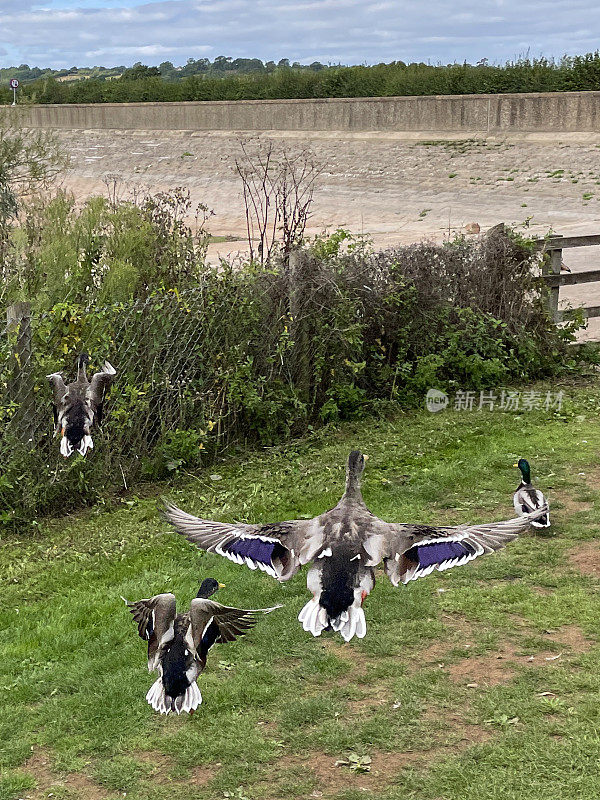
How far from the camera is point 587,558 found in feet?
24.1

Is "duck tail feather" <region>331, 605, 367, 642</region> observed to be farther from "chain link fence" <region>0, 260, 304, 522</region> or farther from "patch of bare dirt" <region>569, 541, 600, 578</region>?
"chain link fence" <region>0, 260, 304, 522</region>

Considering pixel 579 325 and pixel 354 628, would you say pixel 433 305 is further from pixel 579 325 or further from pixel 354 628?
pixel 354 628

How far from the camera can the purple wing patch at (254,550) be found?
3602mm

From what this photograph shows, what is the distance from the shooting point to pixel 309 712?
548 cm

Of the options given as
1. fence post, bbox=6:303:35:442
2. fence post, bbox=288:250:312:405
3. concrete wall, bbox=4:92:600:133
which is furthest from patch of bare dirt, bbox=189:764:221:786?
concrete wall, bbox=4:92:600:133

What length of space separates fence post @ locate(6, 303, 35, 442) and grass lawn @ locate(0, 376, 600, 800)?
2.71 ft

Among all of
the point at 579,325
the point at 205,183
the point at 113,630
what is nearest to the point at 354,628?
the point at 113,630

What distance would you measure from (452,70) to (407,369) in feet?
112

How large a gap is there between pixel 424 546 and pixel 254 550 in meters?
0.58

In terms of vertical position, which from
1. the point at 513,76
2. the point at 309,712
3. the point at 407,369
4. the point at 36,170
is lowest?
the point at 309,712

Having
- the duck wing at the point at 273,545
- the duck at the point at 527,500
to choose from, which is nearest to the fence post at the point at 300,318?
the duck at the point at 527,500

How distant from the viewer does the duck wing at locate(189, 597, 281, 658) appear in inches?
133

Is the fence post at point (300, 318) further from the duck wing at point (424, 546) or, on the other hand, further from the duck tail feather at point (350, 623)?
the duck tail feather at point (350, 623)

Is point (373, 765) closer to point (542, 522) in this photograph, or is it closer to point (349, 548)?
point (349, 548)
